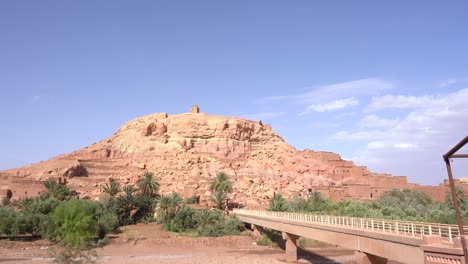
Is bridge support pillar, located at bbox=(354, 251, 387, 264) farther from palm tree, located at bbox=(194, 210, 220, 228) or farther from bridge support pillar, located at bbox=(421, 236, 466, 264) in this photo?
palm tree, located at bbox=(194, 210, 220, 228)

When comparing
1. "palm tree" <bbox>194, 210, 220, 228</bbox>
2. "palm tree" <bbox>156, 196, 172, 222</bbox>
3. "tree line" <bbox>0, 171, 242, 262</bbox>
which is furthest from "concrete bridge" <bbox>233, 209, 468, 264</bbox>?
"palm tree" <bbox>156, 196, 172, 222</bbox>

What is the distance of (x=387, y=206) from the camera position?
61.0m

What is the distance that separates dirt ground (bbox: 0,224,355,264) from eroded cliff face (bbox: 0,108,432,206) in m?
21.2

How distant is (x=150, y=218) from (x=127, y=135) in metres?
44.1

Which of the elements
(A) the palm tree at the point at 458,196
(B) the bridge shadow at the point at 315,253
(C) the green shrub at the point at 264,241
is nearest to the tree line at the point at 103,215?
(C) the green shrub at the point at 264,241

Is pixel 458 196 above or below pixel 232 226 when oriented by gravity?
above

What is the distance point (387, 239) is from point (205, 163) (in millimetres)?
→ 69172

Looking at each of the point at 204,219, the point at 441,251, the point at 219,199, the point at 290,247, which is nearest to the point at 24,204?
the point at 204,219

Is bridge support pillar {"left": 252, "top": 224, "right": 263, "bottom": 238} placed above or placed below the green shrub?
above

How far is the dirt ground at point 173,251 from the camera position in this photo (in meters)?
37.6

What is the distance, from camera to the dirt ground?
3759 centimetres

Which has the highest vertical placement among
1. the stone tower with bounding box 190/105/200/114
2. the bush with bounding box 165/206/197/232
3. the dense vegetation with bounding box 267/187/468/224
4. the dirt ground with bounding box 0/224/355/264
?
the stone tower with bounding box 190/105/200/114

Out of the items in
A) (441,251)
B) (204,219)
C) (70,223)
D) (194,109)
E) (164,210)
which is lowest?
(441,251)

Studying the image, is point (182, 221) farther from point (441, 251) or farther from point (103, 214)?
point (441, 251)
